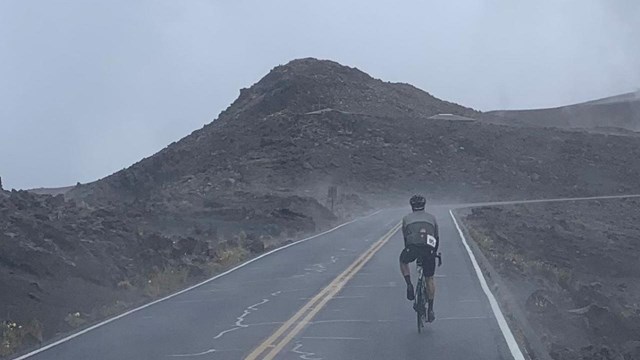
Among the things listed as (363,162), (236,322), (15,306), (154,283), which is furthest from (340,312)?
(363,162)

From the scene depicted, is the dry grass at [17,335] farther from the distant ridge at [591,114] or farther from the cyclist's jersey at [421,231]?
the distant ridge at [591,114]

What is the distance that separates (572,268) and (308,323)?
23.8 meters

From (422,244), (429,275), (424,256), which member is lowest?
(429,275)

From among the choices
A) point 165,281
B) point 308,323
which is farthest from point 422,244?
point 165,281

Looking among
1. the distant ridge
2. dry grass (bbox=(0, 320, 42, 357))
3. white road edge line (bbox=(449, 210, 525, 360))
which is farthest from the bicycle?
the distant ridge

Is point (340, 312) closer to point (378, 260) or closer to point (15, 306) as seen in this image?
point (15, 306)

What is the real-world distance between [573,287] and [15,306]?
15760mm

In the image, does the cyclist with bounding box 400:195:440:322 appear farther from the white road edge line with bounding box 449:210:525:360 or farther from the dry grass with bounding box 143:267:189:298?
the dry grass with bounding box 143:267:189:298

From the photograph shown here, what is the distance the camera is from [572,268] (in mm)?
39000

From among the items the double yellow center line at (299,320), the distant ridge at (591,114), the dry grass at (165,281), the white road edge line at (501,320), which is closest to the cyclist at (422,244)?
the white road edge line at (501,320)

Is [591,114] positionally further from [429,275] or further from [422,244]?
[422,244]

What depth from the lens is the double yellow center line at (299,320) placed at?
1422 cm

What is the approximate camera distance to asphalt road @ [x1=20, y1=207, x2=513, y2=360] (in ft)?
47.3

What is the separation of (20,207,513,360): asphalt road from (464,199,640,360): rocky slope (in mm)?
1392
